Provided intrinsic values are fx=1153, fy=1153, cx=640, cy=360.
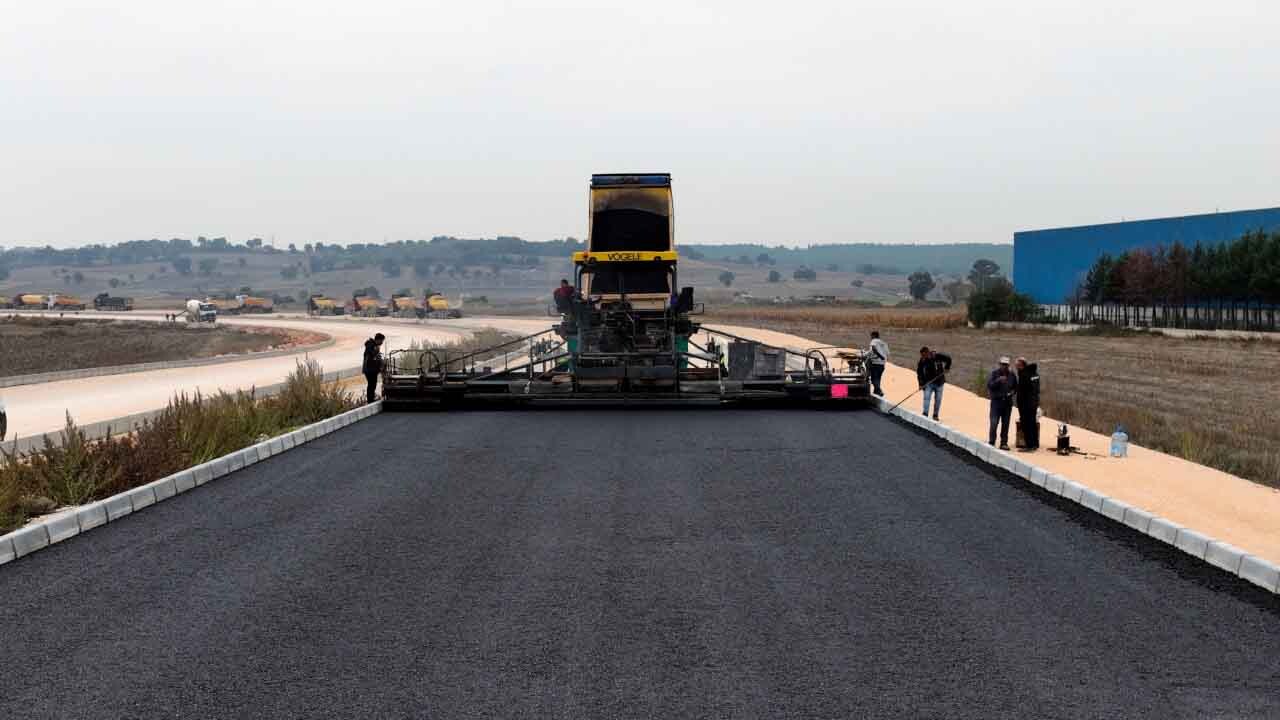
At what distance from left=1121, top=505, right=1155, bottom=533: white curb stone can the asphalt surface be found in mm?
389

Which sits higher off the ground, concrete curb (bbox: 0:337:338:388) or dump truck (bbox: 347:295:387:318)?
dump truck (bbox: 347:295:387:318)

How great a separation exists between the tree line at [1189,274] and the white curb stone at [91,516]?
64883 millimetres

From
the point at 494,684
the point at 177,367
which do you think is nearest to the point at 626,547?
the point at 494,684

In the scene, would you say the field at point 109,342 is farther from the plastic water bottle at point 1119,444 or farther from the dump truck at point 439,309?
the plastic water bottle at point 1119,444

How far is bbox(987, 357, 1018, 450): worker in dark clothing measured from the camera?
15.1 metres

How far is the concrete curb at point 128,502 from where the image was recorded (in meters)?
9.66

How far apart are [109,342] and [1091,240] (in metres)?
68.2

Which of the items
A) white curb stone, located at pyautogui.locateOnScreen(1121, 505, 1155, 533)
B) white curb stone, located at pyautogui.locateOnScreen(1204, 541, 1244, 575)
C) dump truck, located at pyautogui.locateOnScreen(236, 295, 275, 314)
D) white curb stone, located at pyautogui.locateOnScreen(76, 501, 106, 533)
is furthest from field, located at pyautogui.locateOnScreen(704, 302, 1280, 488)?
dump truck, located at pyautogui.locateOnScreen(236, 295, 275, 314)

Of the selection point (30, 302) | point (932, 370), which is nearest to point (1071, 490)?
point (932, 370)

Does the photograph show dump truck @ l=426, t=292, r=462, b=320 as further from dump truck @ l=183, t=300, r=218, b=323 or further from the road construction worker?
the road construction worker

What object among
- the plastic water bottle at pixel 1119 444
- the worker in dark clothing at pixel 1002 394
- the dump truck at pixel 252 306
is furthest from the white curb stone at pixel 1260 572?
the dump truck at pixel 252 306

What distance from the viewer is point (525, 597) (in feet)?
26.1

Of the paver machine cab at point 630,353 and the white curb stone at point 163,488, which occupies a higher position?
the paver machine cab at point 630,353

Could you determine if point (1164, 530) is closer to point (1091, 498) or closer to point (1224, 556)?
point (1224, 556)
